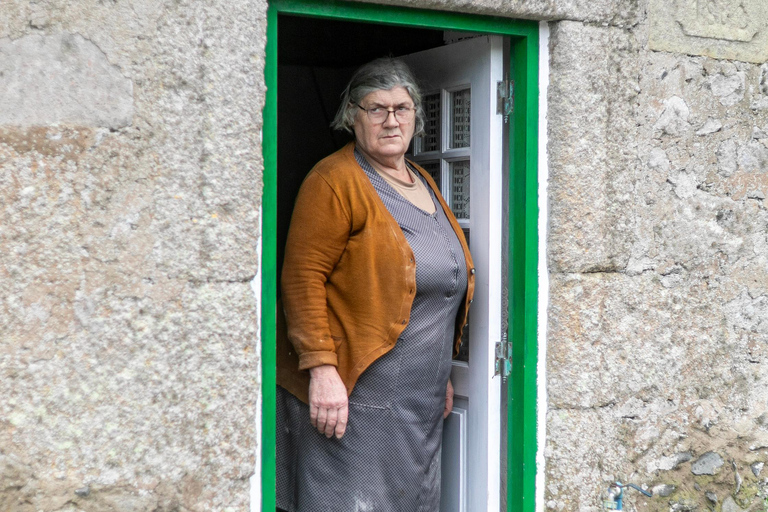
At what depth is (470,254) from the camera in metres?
2.78

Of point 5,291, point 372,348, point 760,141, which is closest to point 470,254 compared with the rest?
point 372,348

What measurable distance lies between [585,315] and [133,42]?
5.53 ft

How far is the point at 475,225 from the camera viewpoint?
2.84 meters

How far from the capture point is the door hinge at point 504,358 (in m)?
2.78

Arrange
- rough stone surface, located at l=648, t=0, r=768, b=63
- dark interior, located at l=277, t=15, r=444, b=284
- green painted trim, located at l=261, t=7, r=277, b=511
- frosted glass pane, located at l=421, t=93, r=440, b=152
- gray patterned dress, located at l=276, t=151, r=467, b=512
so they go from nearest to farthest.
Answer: green painted trim, located at l=261, t=7, r=277, b=511, gray patterned dress, located at l=276, t=151, r=467, b=512, rough stone surface, located at l=648, t=0, r=768, b=63, frosted glass pane, located at l=421, t=93, r=440, b=152, dark interior, located at l=277, t=15, r=444, b=284

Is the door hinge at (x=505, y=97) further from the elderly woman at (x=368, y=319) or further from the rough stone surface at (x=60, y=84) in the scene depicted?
the rough stone surface at (x=60, y=84)

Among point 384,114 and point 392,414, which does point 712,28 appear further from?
point 392,414

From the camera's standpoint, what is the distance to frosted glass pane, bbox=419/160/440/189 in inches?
122

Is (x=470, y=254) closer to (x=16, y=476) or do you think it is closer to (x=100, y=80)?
(x=100, y=80)

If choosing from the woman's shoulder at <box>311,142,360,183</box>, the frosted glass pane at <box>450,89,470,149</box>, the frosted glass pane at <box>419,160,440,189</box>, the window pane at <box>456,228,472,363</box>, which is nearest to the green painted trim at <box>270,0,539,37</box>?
the frosted glass pane at <box>450,89,470,149</box>

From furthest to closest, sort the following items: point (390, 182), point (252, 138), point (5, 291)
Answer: point (390, 182) → point (252, 138) → point (5, 291)

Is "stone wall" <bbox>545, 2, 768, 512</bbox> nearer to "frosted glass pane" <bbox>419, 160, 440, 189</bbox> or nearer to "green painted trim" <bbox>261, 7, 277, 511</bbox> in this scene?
"frosted glass pane" <bbox>419, 160, 440, 189</bbox>

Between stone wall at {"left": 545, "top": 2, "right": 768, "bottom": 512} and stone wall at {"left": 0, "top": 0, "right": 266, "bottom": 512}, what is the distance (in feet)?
3.63

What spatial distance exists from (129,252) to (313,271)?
0.58 meters
